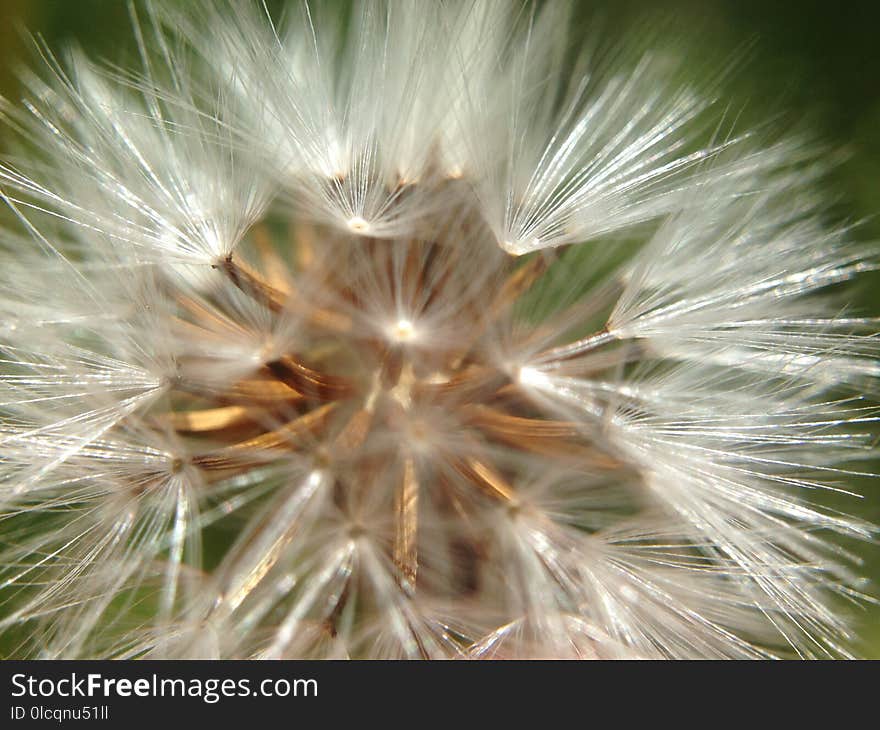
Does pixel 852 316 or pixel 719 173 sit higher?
pixel 719 173

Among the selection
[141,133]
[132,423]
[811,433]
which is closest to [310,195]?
[141,133]

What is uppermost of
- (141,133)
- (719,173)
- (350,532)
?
(141,133)

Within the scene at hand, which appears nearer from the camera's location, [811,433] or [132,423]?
[132,423]
